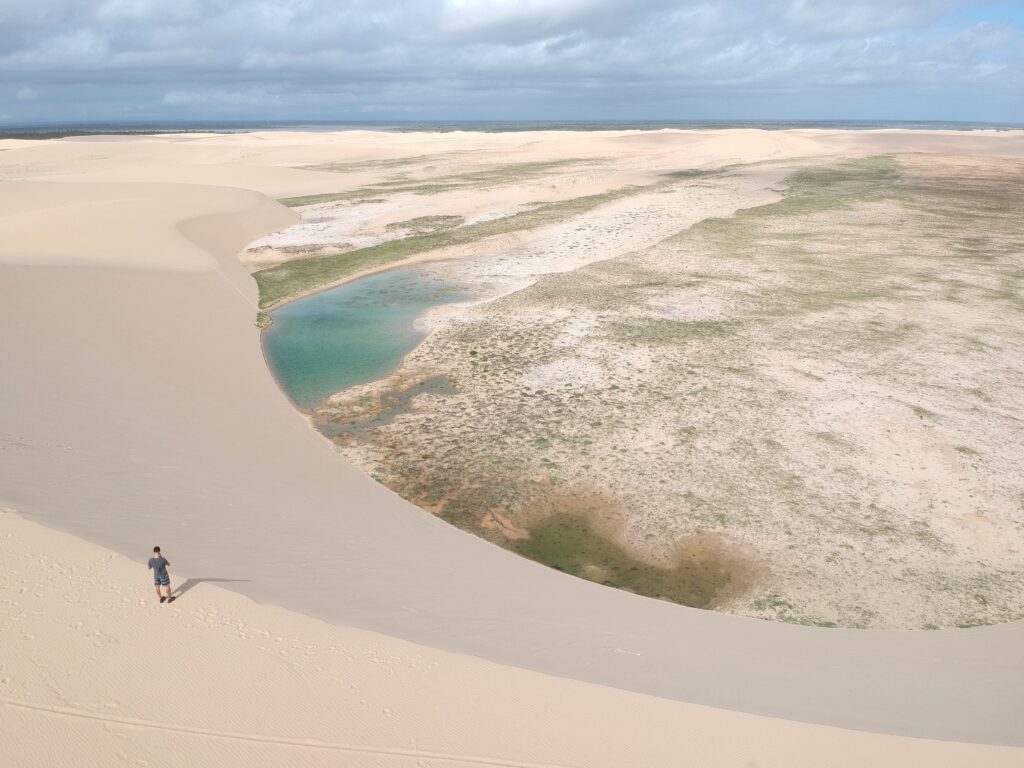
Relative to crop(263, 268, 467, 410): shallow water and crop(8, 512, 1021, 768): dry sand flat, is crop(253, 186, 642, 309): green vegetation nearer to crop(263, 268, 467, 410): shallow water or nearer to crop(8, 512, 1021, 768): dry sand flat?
crop(263, 268, 467, 410): shallow water

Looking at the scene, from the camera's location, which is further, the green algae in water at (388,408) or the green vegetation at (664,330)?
the green vegetation at (664,330)

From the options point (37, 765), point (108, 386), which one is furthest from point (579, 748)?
point (108, 386)

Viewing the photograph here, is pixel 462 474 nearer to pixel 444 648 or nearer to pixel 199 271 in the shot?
pixel 444 648

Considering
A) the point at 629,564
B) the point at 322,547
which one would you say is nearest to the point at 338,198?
the point at 322,547

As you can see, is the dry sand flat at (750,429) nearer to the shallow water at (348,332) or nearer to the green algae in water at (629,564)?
the green algae in water at (629,564)

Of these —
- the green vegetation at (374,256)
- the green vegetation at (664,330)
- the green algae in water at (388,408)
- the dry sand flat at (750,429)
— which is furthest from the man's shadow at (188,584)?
the green vegetation at (374,256)
